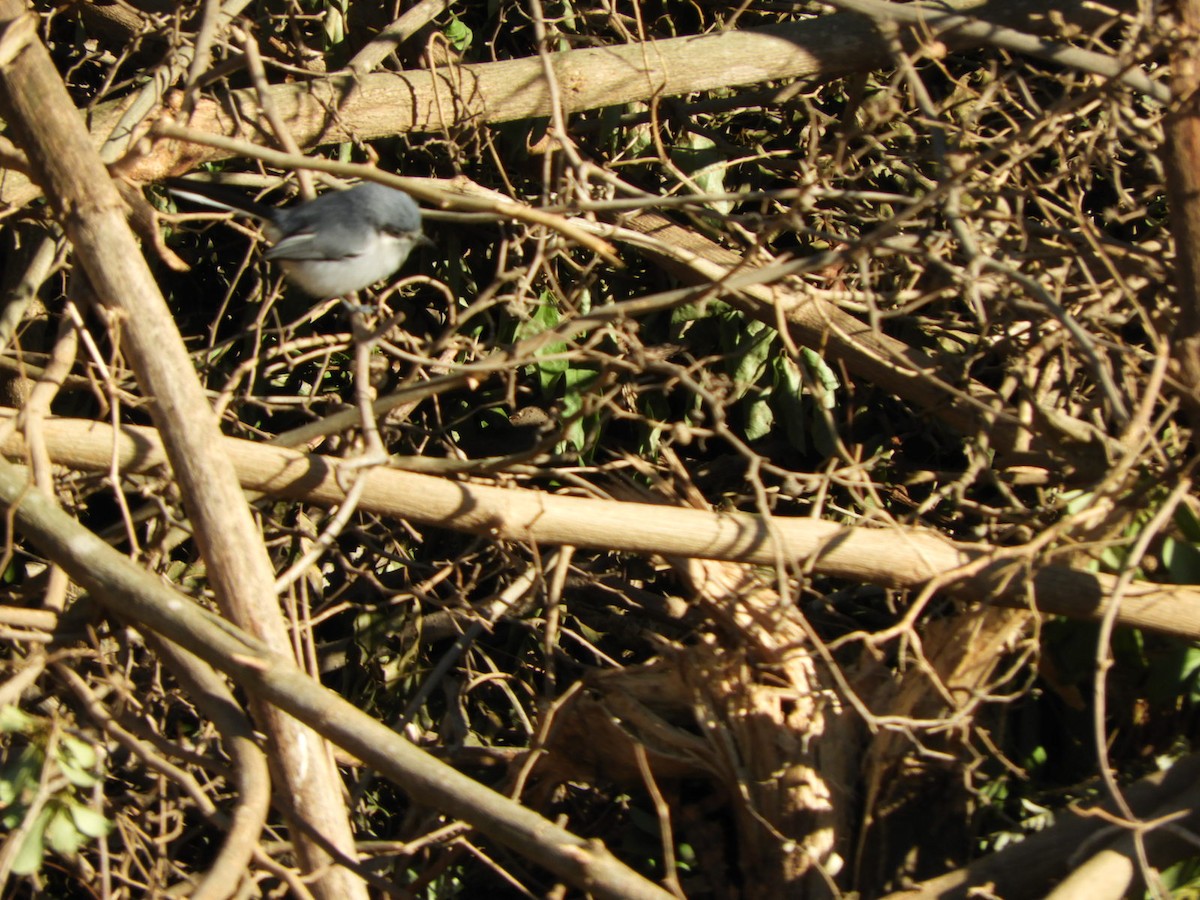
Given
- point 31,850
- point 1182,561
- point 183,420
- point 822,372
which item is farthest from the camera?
point 822,372

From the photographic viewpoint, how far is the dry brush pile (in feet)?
7.83

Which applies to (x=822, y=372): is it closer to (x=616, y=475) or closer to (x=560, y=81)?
(x=616, y=475)

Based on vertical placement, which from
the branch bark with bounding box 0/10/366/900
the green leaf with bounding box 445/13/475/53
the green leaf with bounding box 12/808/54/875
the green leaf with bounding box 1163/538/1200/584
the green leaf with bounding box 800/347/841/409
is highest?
the green leaf with bounding box 445/13/475/53

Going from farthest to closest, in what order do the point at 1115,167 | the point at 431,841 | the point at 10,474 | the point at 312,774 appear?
the point at 1115,167, the point at 431,841, the point at 10,474, the point at 312,774

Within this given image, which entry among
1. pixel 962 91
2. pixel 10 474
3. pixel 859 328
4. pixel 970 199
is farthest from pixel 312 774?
pixel 962 91

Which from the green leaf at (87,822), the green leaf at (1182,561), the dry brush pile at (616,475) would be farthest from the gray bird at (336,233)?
the green leaf at (1182,561)

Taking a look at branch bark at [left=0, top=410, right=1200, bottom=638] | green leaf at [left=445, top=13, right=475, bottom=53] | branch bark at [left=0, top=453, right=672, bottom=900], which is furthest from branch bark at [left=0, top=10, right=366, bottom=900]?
green leaf at [left=445, top=13, right=475, bottom=53]

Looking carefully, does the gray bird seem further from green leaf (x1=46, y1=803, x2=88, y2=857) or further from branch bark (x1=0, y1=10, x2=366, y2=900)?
green leaf (x1=46, y1=803, x2=88, y2=857)

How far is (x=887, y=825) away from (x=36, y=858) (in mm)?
1937

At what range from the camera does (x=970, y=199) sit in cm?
346

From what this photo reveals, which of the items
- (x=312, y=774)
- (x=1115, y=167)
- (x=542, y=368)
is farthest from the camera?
(x=542, y=368)

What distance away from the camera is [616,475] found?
10.7 ft

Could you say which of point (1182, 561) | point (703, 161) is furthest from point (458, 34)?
point (1182, 561)

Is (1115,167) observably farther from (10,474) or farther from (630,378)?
(10,474)
